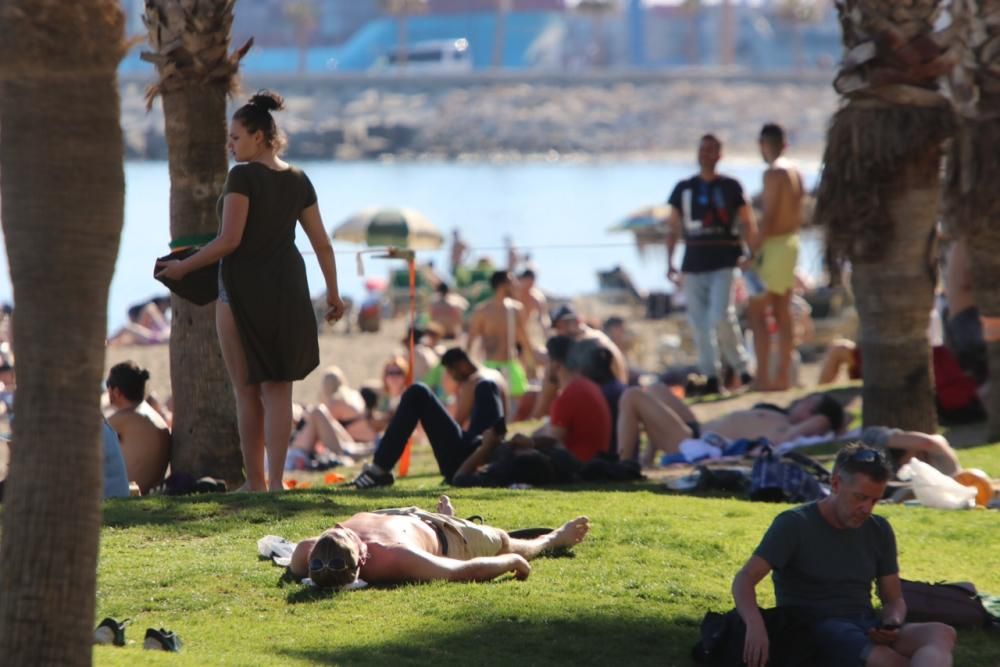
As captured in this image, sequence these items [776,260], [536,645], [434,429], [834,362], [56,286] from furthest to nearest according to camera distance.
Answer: [834,362]
[776,260]
[434,429]
[536,645]
[56,286]

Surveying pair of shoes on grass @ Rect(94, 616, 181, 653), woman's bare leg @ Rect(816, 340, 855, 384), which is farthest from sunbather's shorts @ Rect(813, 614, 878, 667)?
woman's bare leg @ Rect(816, 340, 855, 384)

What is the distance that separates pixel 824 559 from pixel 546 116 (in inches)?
5138

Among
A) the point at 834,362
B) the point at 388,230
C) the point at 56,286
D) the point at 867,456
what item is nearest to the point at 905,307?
the point at 867,456

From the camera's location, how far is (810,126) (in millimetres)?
129875

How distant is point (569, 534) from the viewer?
262 inches

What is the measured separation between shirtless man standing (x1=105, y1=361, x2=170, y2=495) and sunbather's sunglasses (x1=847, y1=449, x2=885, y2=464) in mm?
4485

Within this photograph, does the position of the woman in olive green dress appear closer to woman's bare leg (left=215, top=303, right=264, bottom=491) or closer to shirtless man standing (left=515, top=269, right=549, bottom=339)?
woman's bare leg (left=215, top=303, right=264, bottom=491)

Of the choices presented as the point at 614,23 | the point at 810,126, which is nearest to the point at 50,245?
the point at 810,126

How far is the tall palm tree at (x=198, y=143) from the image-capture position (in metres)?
8.39

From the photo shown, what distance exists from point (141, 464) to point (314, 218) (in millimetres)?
2035

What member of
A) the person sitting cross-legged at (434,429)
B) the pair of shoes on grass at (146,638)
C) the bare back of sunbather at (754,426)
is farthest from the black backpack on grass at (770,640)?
the bare back of sunbather at (754,426)

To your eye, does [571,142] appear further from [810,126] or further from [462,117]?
[810,126]

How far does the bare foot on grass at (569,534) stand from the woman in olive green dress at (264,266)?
146cm

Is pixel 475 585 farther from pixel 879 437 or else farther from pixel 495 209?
pixel 495 209
